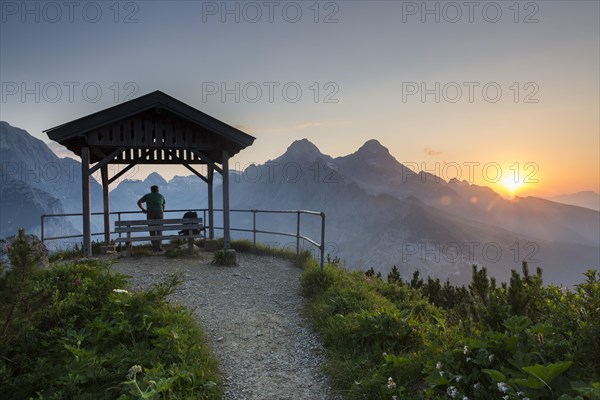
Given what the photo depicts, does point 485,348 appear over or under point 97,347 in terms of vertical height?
over

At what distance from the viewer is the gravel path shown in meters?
4.61

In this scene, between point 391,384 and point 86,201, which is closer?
point 391,384

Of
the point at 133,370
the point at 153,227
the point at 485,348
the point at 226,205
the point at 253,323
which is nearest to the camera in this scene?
the point at 485,348

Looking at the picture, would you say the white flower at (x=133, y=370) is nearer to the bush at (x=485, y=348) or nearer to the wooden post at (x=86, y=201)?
the bush at (x=485, y=348)

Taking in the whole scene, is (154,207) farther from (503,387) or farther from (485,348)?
(503,387)

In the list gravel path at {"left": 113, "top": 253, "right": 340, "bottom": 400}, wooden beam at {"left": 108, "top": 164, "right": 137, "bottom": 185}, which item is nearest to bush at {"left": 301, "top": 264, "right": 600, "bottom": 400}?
gravel path at {"left": 113, "top": 253, "right": 340, "bottom": 400}

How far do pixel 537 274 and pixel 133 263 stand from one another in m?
10.4

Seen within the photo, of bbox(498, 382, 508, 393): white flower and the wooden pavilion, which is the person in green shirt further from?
bbox(498, 382, 508, 393): white flower

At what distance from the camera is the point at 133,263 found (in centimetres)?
1092

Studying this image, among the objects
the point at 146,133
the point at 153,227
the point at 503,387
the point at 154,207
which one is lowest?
the point at 503,387

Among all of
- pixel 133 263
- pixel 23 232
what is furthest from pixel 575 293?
pixel 133 263

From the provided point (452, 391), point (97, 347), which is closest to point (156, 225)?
point (97, 347)

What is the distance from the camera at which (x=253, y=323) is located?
6535 mm

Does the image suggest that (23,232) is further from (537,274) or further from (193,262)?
(193,262)
